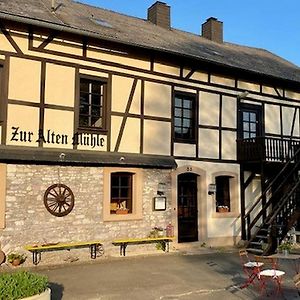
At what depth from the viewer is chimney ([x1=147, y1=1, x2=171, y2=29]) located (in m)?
17.3

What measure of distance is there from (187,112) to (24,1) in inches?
233

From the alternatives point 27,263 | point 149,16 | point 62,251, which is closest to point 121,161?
point 62,251

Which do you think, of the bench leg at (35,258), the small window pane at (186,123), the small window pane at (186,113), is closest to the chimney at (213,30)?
the small window pane at (186,113)

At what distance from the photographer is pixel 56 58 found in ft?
36.0

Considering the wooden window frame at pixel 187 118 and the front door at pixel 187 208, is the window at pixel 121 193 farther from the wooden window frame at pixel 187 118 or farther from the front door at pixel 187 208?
the wooden window frame at pixel 187 118

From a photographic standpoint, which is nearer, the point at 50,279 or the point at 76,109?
the point at 50,279

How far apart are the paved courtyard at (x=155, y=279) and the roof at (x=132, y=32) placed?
595cm

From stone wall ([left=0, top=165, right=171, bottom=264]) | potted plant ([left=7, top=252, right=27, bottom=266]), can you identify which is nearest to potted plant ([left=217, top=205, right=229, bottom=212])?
stone wall ([left=0, top=165, right=171, bottom=264])

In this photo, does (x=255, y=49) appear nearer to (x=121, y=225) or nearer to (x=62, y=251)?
(x=121, y=225)

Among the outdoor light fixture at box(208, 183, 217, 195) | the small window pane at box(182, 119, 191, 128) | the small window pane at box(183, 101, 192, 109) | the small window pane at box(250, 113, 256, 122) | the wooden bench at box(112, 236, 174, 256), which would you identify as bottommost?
the wooden bench at box(112, 236, 174, 256)

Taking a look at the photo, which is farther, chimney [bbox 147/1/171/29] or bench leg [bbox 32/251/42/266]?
chimney [bbox 147/1/171/29]

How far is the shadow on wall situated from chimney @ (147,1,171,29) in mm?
12173

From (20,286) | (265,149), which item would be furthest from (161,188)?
(20,286)

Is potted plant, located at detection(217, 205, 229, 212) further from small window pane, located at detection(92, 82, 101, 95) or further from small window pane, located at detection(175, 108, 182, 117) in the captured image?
small window pane, located at detection(92, 82, 101, 95)
